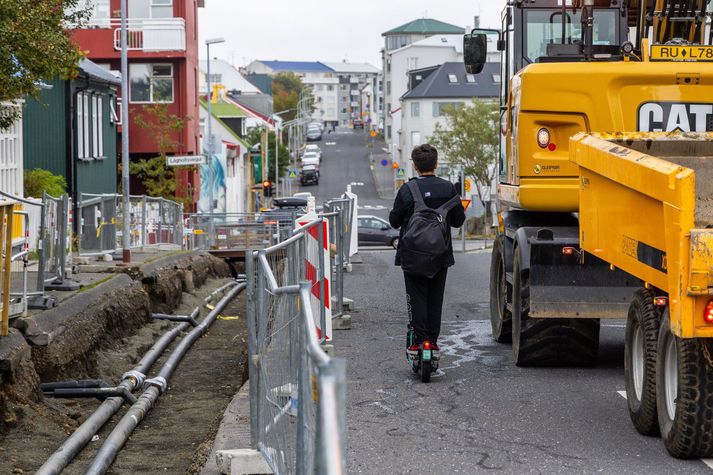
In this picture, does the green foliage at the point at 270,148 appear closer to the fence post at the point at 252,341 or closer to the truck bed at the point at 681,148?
the truck bed at the point at 681,148

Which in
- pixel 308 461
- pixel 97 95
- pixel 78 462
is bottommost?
pixel 78 462

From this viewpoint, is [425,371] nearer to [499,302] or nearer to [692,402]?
[499,302]

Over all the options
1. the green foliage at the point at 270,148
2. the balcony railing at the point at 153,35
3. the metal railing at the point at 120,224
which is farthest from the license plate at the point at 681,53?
the green foliage at the point at 270,148

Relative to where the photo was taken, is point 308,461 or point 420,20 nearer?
point 308,461

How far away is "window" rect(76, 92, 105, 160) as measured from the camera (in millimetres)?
39325

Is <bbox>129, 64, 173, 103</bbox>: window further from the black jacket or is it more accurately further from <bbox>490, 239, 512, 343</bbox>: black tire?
the black jacket

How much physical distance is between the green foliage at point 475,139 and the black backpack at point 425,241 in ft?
216

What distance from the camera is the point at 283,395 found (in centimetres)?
629

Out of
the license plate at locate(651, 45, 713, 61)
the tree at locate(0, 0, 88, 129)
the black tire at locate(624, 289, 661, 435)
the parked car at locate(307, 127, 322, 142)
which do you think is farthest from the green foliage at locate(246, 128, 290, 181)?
the black tire at locate(624, 289, 661, 435)

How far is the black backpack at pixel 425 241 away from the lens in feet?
34.2

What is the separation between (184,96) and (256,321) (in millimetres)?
47435

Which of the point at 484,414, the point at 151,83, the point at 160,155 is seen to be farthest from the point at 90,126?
the point at 484,414

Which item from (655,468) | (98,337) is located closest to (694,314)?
(655,468)

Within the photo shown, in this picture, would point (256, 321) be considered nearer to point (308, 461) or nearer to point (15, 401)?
point (308, 461)
